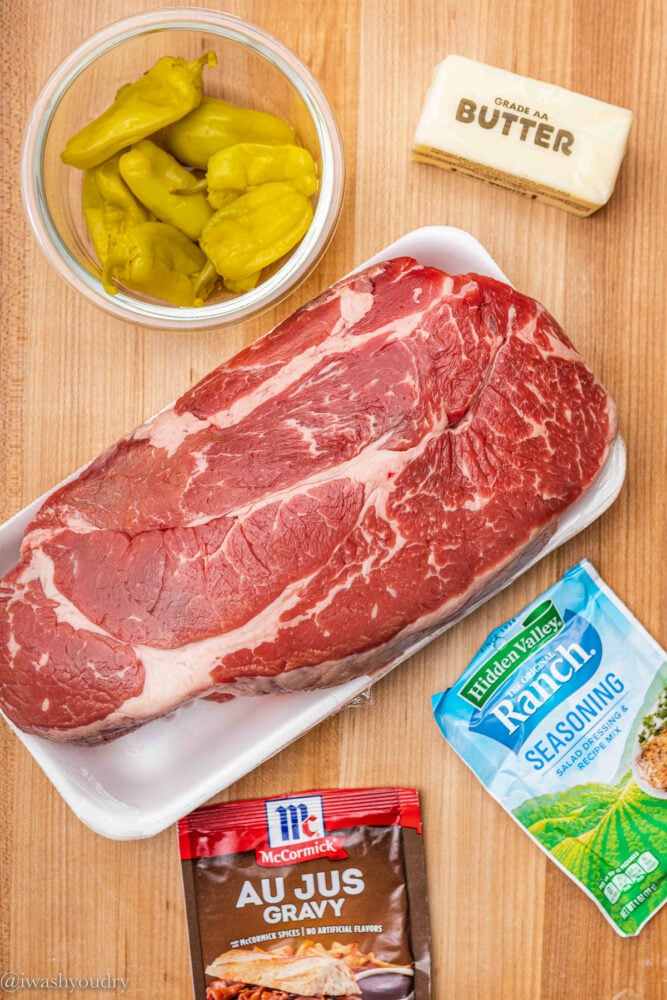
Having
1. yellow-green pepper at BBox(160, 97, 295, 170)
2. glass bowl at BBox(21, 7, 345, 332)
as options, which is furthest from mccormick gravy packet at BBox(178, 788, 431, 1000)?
yellow-green pepper at BBox(160, 97, 295, 170)

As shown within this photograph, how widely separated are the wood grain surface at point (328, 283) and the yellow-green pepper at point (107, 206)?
0.15 meters

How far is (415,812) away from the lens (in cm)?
141

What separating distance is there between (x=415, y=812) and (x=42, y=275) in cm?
106

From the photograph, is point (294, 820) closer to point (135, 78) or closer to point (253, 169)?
point (253, 169)

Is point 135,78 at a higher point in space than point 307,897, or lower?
higher

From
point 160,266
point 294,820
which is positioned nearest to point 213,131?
point 160,266

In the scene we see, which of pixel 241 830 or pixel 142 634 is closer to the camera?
pixel 142 634

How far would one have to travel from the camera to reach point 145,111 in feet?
3.94

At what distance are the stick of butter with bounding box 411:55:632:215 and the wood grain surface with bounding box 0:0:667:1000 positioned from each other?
9cm

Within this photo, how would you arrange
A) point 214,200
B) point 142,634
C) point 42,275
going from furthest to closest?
point 42,275 → point 214,200 → point 142,634

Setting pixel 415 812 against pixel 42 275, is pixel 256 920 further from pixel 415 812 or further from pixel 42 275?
pixel 42 275

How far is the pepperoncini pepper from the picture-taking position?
1.20m

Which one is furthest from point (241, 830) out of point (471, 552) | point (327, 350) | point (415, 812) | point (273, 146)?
point (273, 146)

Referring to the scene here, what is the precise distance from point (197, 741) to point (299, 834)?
25 cm
